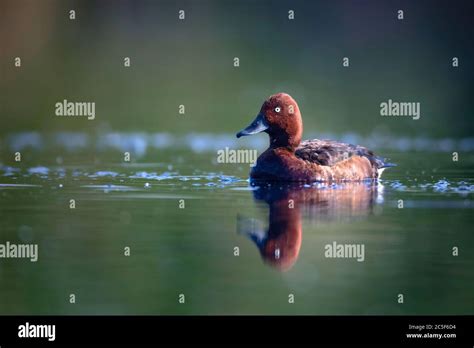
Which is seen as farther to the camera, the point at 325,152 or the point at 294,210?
the point at 325,152

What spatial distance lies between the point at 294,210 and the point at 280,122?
9.56 feet

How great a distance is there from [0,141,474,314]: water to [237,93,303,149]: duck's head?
0.77 m

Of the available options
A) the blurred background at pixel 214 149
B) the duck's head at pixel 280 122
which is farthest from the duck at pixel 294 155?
the blurred background at pixel 214 149

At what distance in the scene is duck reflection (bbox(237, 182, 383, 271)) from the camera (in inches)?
307

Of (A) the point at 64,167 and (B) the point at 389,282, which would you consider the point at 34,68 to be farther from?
(B) the point at 389,282

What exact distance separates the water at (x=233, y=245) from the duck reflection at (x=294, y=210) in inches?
0.6

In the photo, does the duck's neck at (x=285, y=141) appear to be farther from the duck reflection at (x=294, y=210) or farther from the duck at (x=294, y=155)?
the duck reflection at (x=294, y=210)

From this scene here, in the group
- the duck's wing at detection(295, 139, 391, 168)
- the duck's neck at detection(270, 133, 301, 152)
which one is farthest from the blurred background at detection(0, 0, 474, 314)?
the duck's neck at detection(270, 133, 301, 152)

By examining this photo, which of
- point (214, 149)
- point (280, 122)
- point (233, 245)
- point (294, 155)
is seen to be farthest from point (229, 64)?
point (233, 245)

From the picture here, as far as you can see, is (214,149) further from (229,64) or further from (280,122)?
(229,64)

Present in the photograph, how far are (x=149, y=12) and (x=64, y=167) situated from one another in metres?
10.5

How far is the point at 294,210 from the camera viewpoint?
9375 mm

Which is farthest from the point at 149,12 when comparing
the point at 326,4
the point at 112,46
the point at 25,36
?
the point at 326,4
